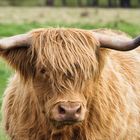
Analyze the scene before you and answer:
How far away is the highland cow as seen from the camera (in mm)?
7320

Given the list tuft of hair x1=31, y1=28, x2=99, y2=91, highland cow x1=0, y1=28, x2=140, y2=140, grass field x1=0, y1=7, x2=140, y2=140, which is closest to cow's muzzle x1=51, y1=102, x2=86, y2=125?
highland cow x1=0, y1=28, x2=140, y2=140

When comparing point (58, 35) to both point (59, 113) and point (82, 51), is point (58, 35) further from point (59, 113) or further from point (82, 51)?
point (59, 113)

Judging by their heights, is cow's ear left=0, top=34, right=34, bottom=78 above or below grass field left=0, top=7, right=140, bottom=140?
above

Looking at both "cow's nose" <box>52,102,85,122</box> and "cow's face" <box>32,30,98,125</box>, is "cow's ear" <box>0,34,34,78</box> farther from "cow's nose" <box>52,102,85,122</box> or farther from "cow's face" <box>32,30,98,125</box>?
"cow's nose" <box>52,102,85,122</box>

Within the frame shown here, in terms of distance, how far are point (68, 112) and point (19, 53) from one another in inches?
37.8

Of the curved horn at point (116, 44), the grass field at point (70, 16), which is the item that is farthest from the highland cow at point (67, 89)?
the grass field at point (70, 16)

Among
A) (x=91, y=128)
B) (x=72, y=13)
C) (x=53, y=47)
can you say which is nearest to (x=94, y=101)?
(x=91, y=128)

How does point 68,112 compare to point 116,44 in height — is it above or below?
below

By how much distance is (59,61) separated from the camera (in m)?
7.29

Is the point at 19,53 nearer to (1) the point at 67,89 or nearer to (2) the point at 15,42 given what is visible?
(2) the point at 15,42

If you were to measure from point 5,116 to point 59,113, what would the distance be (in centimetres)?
125

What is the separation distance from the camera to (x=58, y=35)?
745 centimetres

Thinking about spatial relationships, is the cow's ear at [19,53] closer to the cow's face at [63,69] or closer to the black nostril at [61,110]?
the cow's face at [63,69]

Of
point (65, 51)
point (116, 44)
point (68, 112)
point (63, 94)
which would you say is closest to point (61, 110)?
point (68, 112)
